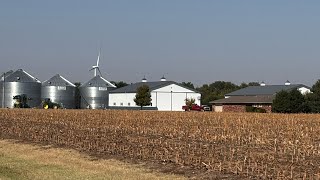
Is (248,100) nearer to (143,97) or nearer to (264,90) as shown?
(264,90)

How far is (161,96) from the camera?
121 m

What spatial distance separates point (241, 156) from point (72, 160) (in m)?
5.34

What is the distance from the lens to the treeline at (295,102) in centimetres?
8344

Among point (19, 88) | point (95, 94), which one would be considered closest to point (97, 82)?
point (95, 94)

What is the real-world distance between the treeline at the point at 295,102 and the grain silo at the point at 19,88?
56.9m

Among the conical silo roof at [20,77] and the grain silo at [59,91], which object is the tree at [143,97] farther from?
the conical silo roof at [20,77]

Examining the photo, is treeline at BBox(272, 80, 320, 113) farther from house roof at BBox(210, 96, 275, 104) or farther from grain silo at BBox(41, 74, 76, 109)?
grain silo at BBox(41, 74, 76, 109)

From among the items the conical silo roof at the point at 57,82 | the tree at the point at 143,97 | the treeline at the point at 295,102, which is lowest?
the treeline at the point at 295,102

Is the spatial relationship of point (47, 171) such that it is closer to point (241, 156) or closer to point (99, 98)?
point (241, 156)

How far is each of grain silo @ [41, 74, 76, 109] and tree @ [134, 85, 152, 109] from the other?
1765 centimetres

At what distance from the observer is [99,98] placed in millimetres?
128625

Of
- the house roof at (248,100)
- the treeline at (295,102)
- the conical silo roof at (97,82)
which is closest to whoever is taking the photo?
the treeline at (295,102)

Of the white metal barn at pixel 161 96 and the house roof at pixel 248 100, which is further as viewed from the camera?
the white metal barn at pixel 161 96

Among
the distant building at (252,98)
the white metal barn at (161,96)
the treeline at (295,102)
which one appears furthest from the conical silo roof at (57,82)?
the treeline at (295,102)
